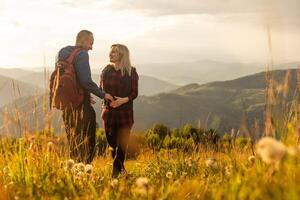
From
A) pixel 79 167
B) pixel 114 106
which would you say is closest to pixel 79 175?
pixel 79 167

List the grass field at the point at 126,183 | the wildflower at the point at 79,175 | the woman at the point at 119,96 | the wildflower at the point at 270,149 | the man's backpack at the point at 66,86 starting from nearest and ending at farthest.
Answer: the wildflower at the point at 270,149 < the grass field at the point at 126,183 < the wildflower at the point at 79,175 < the man's backpack at the point at 66,86 < the woman at the point at 119,96

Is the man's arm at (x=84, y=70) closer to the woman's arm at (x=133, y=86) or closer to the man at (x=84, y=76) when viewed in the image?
the man at (x=84, y=76)

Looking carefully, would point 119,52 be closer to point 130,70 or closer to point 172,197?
point 130,70

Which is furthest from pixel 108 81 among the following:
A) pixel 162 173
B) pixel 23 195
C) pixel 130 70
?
pixel 23 195

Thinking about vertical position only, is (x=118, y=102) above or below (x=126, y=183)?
above

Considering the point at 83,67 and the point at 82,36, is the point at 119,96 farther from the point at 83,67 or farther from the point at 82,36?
the point at 82,36

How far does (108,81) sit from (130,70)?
0.38 metres

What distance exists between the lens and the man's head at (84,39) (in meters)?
7.12

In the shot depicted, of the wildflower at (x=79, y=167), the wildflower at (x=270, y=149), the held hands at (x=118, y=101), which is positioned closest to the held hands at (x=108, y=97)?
the held hands at (x=118, y=101)

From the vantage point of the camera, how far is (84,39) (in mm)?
7121

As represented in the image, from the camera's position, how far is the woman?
308 inches

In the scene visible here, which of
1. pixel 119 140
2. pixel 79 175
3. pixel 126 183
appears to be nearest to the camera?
pixel 79 175

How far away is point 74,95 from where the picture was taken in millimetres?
7102

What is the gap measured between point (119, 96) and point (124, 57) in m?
0.63
